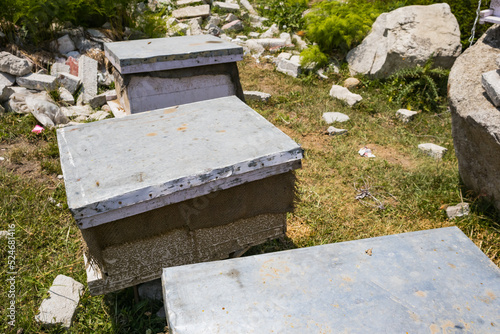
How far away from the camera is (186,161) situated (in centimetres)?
178

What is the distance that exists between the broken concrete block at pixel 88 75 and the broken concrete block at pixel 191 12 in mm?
4014

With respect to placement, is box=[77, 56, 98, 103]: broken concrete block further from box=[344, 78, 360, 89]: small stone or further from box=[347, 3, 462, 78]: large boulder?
box=[347, 3, 462, 78]: large boulder

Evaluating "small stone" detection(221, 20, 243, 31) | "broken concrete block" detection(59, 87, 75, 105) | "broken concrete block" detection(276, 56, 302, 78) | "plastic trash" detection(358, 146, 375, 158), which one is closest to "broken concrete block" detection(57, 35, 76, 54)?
"broken concrete block" detection(59, 87, 75, 105)

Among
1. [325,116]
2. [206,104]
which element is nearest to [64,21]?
[325,116]

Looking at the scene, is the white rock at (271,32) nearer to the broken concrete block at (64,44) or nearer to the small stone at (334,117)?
the small stone at (334,117)

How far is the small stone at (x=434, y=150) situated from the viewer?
14.0ft

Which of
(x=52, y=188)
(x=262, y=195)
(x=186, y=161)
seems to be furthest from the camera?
(x=52, y=188)

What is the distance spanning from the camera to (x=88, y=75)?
17.9 ft

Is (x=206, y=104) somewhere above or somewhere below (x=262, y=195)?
above

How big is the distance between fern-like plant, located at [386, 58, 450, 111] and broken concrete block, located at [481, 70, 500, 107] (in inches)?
103

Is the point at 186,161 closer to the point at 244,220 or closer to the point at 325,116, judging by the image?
the point at 244,220

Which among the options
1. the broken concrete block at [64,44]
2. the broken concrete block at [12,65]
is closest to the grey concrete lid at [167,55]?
the broken concrete block at [12,65]

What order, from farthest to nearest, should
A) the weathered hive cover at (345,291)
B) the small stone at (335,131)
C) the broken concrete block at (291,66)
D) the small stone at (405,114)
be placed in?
the broken concrete block at (291,66) < the small stone at (405,114) < the small stone at (335,131) < the weathered hive cover at (345,291)

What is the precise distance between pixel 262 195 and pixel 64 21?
18.8 ft
